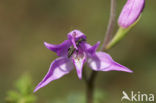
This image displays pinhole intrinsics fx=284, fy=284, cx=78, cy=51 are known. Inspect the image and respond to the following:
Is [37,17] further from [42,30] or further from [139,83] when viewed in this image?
[139,83]

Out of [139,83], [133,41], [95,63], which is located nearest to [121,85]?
[139,83]

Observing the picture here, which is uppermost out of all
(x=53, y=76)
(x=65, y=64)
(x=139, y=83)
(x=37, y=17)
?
(x=37, y=17)

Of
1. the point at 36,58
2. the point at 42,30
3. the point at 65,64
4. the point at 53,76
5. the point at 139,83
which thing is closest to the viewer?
the point at 53,76

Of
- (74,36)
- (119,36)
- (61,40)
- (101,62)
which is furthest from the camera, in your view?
(61,40)

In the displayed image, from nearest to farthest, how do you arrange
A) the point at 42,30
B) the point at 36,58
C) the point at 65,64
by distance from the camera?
the point at 65,64 < the point at 36,58 < the point at 42,30

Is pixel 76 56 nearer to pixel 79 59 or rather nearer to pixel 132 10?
pixel 79 59

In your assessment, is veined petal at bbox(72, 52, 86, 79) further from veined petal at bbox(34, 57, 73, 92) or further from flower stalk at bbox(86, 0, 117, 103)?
flower stalk at bbox(86, 0, 117, 103)

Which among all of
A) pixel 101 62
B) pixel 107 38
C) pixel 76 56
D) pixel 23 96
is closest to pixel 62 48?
pixel 76 56
